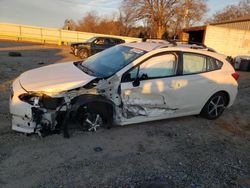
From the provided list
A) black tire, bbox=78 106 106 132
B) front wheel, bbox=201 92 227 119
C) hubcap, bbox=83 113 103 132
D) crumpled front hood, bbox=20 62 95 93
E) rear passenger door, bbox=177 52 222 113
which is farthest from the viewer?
front wheel, bbox=201 92 227 119

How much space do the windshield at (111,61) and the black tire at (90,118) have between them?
653 millimetres

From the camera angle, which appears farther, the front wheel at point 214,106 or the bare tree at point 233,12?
the bare tree at point 233,12

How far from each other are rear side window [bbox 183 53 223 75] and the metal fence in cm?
2481

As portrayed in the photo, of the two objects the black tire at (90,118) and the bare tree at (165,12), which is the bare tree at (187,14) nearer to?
the bare tree at (165,12)

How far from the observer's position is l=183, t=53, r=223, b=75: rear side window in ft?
16.7

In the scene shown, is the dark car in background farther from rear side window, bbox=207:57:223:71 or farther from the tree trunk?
the tree trunk

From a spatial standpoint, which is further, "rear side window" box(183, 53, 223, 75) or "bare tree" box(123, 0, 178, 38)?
"bare tree" box(123, 0, 178, 38)

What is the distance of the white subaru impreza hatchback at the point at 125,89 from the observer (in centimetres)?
395

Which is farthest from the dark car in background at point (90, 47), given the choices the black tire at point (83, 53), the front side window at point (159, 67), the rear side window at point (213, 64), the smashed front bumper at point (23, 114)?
the smashed front bumper at point (23, 114)

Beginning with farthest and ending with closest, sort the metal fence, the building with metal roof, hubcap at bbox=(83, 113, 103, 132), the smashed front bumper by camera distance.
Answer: the metal fence < the building with metal roof < hubcap at bbox=(83, 113, 103, 132) < the smashed front bumper

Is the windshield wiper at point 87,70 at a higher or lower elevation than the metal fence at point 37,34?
lower

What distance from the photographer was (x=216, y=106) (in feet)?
18.8

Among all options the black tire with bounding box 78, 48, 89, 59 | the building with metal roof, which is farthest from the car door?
the building with metal roof

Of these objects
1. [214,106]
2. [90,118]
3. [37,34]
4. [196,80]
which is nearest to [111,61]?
[90,118]
